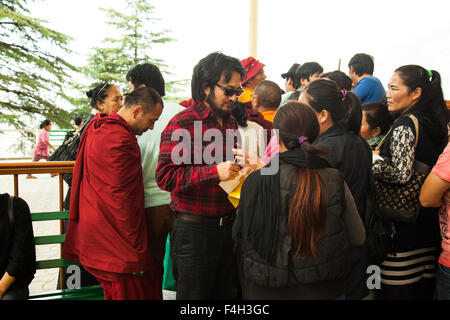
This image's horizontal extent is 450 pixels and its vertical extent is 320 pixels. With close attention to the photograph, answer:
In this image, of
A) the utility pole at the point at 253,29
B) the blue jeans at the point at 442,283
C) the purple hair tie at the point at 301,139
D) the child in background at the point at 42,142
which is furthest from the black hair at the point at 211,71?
the child in background at the point at 42,142

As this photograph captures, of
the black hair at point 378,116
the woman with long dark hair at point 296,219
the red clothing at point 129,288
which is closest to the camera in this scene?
the woman with long dark hair at point 296,219

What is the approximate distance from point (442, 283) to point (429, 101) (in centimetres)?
101

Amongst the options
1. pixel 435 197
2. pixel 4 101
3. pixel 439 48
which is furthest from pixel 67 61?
pixel 435 197

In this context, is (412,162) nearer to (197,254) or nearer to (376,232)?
(376,232)

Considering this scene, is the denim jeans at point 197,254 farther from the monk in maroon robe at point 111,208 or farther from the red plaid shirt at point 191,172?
the monk in maroon robe at point 111,208

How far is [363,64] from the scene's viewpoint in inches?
134

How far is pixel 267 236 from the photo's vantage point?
129 cm

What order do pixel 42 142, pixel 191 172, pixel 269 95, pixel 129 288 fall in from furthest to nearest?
pixel 42 142 < pixel 269 95 < pixel 129 288 < pixel 191 172

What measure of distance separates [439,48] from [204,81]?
649cm

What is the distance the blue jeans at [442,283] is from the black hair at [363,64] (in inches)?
88.3

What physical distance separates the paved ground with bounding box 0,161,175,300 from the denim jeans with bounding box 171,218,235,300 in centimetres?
123

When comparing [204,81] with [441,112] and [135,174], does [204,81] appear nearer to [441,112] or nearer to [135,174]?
[135,174]

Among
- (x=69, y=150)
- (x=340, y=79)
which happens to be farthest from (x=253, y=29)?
(x=69, y=150)

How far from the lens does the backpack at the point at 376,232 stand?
1699 millimetres
